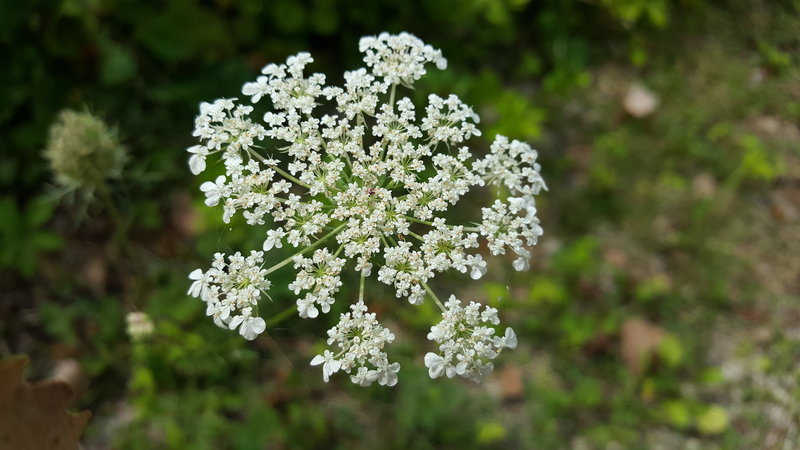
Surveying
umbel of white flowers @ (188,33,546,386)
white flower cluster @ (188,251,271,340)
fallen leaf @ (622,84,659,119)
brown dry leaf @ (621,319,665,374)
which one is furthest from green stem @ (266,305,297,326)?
fallen leaf @ (622,84,659,119)

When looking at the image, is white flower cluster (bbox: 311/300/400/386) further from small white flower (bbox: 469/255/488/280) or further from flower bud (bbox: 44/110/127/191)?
flower bud (bbox: 44/110/127/191)

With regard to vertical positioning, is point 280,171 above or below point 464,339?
below

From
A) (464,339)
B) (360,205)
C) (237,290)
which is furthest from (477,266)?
(237,290)

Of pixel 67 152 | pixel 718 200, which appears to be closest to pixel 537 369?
pixel 718 200

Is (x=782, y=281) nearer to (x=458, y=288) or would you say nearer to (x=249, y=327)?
(x=458, y=288)

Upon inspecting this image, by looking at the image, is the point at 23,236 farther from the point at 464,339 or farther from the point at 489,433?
the point at 489,433
